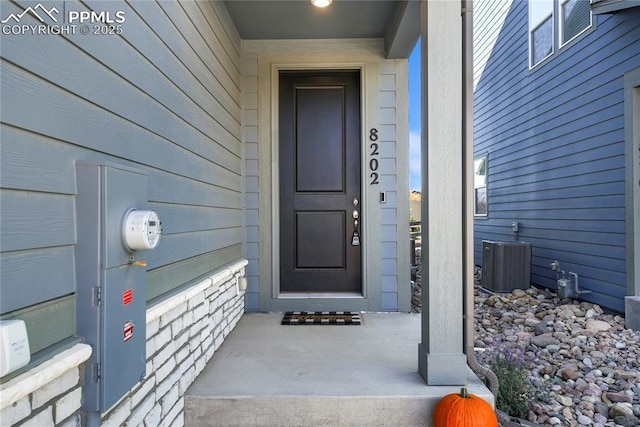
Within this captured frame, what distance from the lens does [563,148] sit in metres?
5.24

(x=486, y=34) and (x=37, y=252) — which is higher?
(x=486, y=34)

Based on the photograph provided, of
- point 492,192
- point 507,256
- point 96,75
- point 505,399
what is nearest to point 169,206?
point 96,75

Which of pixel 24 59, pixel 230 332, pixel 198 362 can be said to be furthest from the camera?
pixel 230 332

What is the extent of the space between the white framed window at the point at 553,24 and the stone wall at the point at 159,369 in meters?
5.02

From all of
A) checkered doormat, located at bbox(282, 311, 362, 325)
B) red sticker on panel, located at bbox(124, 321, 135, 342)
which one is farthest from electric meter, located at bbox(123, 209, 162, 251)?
→ checkered doormat, located at bbox(282, 311, 362, 325)

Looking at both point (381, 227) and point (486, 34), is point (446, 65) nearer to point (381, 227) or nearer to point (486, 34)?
point (381, 227)

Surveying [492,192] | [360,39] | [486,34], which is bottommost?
[492,192]

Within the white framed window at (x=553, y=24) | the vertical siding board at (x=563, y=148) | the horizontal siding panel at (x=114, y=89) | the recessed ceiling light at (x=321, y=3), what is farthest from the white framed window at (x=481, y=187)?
the horizontal siding panel at (x=114, y=89)

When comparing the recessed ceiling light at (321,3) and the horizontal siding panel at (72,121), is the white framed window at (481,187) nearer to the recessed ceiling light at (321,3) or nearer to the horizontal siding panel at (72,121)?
the recessed ceiling light at (321,3)

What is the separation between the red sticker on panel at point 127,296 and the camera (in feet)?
3.95

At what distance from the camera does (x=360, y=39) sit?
3598mm

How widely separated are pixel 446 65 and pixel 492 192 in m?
5.97

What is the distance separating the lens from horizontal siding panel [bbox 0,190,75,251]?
90cm

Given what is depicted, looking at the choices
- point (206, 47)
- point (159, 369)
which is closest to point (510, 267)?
point (206, 47)
